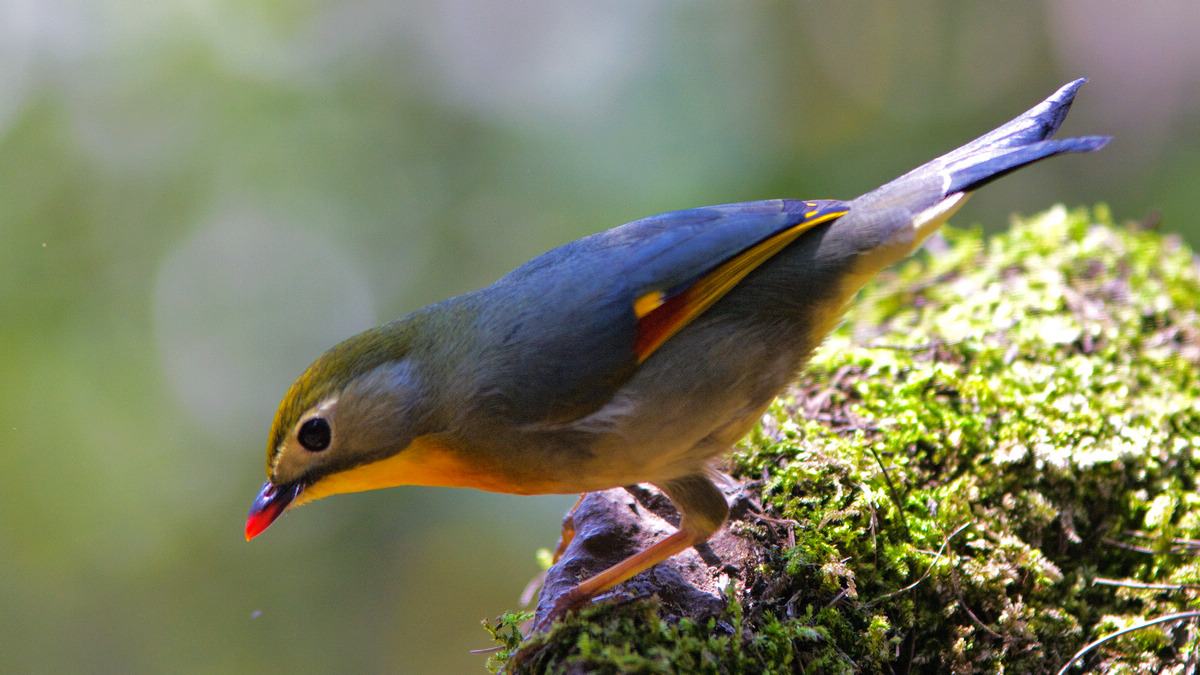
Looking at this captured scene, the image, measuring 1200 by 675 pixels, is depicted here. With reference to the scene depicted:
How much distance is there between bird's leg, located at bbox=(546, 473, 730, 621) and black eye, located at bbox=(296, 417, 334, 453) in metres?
0.94

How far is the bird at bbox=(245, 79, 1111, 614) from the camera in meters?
2.49

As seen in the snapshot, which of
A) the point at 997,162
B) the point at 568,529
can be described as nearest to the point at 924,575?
the point at 568,529

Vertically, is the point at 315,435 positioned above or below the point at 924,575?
above

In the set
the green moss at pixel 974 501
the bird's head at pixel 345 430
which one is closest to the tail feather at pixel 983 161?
the green moss at pixel 974 501

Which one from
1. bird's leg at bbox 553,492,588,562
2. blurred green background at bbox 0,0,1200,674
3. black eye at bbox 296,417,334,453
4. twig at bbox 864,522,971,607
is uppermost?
blurred green background at bbox 0,0,1200,674

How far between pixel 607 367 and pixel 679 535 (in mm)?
607

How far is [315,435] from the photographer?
Result: 257cm

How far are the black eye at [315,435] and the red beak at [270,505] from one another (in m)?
0.17

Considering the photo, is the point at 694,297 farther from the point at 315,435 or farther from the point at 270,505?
the point at 270,505

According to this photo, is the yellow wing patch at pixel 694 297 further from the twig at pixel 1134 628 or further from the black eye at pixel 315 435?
the twig at pixel 1134 628

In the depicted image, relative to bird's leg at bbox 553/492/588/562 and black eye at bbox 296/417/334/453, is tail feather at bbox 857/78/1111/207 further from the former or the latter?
black eye at bbox 296/417/334/453

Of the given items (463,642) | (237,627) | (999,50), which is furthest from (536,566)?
(999,50)

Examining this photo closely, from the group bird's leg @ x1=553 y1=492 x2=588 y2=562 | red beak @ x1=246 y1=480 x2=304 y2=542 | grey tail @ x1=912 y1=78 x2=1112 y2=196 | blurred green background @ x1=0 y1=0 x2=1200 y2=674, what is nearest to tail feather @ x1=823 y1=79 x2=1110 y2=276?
grey tail @ x1=912 y1=78 x2=1112 y2=196

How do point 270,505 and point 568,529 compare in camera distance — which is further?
point 568,529
